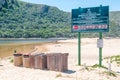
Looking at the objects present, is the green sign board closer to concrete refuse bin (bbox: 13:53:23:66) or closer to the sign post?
the sign post

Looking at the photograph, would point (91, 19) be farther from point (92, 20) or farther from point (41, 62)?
point (41, 62)

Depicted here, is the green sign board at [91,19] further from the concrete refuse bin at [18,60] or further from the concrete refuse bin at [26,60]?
the concrete refuse bin at [18,60]

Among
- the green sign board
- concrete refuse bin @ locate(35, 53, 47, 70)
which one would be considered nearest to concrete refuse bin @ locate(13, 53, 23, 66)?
concrete refuse bin @ locate(35, 53, 47, 70)

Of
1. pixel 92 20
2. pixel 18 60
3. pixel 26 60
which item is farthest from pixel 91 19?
pixel 18 60

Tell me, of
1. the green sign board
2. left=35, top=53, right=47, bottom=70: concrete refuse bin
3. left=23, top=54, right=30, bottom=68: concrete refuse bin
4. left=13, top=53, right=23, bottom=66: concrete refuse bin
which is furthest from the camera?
left=13, top=53, right=23, bottom=66: concrete refuse bin

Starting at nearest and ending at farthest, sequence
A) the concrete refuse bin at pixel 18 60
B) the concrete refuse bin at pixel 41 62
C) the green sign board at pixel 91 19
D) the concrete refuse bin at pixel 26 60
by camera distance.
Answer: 1. the concrete refuse bin at pixel 41 62
2. the concrete refuse bin at pixel 26 60
3. the green sign board at pixel 91 19
4. the concrete refuse bin at pixel 18 60

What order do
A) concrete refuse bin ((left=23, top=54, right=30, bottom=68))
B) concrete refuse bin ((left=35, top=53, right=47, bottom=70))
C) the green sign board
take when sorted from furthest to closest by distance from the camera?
the green sign board
concrete refuse bin ((left=23, top=54, right=30, bottom=68))
concrete refuse bin ((left=35, top=53, right=47, bottom=70))

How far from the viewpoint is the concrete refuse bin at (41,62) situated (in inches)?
737

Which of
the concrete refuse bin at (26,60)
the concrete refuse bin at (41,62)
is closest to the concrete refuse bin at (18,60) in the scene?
the concrete refuse bin at (26,60)

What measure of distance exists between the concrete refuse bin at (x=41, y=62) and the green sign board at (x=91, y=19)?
Answer: 4.16 m

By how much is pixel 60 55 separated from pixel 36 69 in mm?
2222

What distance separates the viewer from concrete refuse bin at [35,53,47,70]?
18725mm

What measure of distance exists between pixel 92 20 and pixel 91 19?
11cm

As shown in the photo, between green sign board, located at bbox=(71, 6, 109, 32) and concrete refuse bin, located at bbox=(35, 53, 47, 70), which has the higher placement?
green sign board, located at bbox=(71, 6, 109, 32)
